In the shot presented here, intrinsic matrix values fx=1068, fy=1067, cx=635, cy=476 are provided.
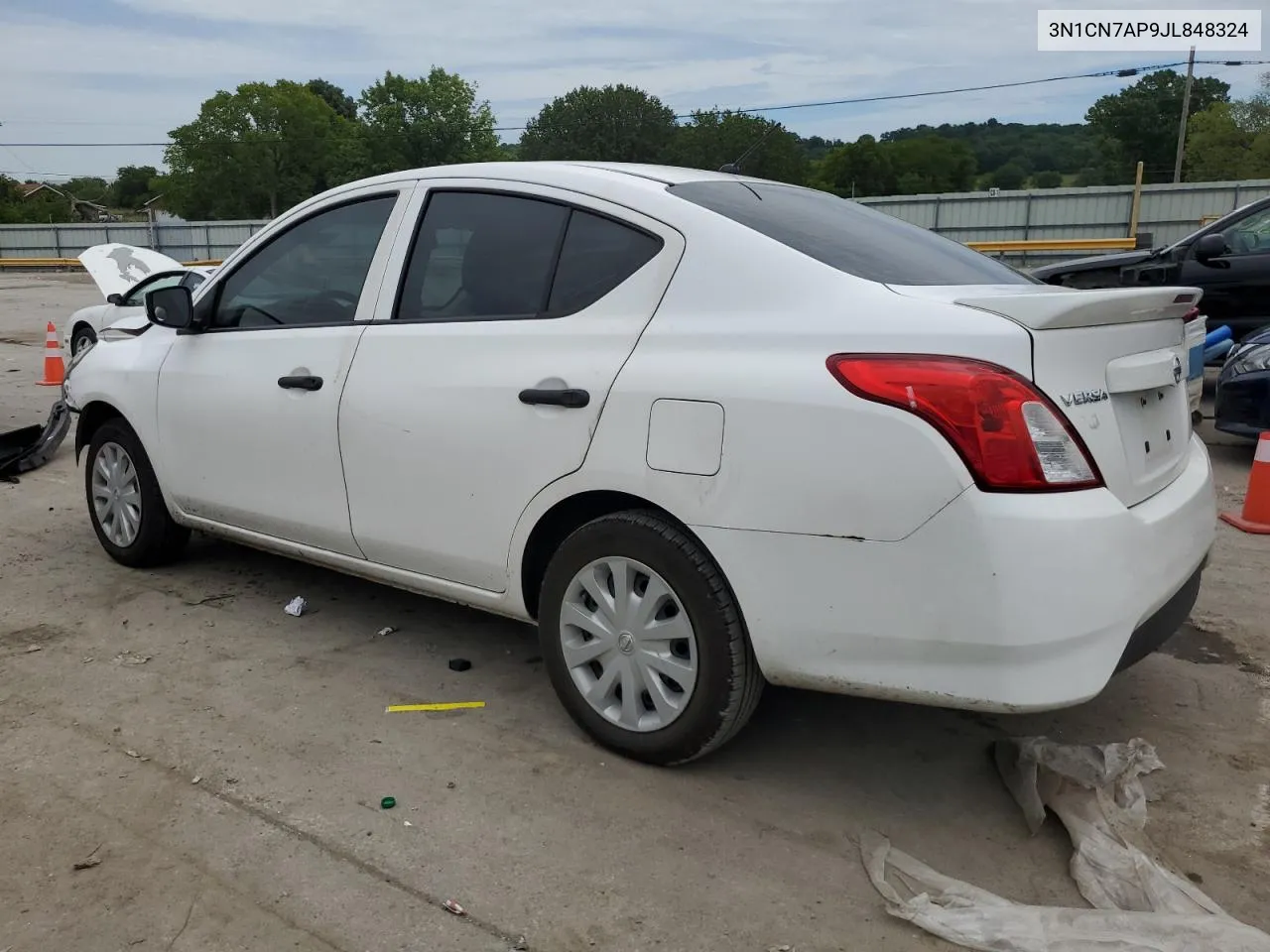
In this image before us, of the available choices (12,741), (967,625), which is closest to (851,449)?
(967,625)

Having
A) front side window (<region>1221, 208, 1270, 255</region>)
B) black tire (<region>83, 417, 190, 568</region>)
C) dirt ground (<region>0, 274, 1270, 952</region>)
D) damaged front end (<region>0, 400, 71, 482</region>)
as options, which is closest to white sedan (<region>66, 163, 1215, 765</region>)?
dirt ground (<region>0, 274, 1270, 952</region>)

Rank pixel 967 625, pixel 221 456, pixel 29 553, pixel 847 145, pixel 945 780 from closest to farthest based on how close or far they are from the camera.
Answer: pixel 967 625 → pixel 945 780 → pixel 221 456 → pixel 29 553 → pixel 847 145

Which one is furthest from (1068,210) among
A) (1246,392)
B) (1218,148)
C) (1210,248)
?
(1218,148)

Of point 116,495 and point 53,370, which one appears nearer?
point 116,495

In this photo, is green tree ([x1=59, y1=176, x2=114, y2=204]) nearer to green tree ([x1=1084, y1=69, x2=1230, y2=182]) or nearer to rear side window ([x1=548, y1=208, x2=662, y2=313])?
green tree ([x1=1084, y1=69, x2=1230, y2=182])

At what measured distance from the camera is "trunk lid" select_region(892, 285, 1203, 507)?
2.51 metres

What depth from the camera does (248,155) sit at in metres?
81.9

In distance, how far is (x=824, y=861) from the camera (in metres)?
2.68

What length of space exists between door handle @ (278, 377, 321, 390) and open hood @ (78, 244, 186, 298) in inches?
333

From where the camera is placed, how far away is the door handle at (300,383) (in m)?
3.80

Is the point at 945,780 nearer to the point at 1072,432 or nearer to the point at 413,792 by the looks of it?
the point at 1072,432

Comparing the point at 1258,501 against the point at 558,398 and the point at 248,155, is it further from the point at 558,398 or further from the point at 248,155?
the point at 248,155

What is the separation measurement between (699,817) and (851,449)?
1.10 m

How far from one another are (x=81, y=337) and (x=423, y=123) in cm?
7565
